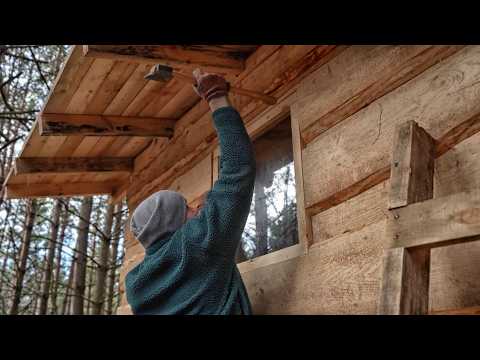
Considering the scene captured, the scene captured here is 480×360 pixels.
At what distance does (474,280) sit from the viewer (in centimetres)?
173

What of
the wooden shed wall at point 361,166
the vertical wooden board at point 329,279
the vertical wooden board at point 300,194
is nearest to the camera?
the wooden shed wall at point 361,166

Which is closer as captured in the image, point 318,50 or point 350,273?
point 350,273

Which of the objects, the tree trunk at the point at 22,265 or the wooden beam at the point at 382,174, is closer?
the wooden beam at the point at 382,174

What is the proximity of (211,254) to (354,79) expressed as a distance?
1.14m

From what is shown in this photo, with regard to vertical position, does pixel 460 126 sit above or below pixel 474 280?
above

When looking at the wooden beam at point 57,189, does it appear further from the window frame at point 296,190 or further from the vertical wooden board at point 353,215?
the vertical wooden board at point 353,215

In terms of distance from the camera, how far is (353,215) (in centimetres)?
236

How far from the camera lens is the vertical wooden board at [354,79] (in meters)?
2.23

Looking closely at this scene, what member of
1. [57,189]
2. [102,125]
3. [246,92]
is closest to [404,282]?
[246,92]

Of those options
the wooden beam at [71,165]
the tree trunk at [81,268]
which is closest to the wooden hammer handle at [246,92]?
the wooden beam at [71,165]
